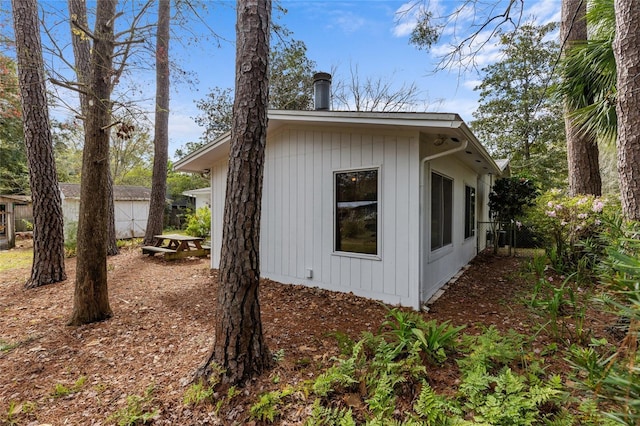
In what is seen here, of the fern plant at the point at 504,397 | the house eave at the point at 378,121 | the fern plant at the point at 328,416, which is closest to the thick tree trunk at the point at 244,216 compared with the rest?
the fern plant at the point at 328,416

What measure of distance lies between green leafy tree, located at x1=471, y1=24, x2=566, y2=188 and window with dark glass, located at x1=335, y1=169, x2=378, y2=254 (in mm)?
12194

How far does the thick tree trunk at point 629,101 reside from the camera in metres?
2.97

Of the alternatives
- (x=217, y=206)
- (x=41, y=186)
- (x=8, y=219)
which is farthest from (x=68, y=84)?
(x=8, y=219)

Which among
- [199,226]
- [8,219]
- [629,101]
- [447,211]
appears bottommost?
[199,226]

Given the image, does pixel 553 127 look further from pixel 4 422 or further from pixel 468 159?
pixel 4 422

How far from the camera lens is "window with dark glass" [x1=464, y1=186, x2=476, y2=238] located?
24.4 ft

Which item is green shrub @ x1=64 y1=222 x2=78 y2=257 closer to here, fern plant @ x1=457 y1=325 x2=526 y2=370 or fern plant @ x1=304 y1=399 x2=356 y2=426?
fern plant @ x1=304 y1=399 x2=356 y2=426

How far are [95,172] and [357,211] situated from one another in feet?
11.8

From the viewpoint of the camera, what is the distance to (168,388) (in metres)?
2.47

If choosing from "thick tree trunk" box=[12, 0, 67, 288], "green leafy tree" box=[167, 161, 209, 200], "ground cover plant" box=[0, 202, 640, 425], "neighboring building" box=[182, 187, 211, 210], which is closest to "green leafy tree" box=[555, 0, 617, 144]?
"ground cover plant" box=[0, 202, 640, 425]

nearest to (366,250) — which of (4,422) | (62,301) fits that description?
(4,422)

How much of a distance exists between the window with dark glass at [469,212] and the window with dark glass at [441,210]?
1.64m

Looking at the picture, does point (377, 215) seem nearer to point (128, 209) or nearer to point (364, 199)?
point (364, 199)

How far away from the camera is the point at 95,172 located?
143 inches
